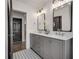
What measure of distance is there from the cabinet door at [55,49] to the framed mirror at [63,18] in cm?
68

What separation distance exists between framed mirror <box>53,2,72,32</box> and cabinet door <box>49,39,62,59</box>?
68cm

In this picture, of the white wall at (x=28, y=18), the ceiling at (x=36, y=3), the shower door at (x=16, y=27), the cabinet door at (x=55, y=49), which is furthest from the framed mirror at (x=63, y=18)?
the white wall at (x=28, y=18)

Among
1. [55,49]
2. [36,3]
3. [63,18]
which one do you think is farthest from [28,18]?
[55,49]

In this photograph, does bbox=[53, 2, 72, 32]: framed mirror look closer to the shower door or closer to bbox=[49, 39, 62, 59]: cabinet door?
bbox=[49, 39, 62, 59]: cabinet door

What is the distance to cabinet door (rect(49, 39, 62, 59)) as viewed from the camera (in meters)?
1.79

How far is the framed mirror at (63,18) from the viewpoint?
226 centimetres

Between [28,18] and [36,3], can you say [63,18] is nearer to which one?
[36,3]

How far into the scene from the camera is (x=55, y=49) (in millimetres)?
1947

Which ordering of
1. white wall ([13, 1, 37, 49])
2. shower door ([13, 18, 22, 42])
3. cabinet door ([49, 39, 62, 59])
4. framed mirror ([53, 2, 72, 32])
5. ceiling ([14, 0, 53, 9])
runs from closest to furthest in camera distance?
1. cabinet door ([49, 39, 62, 59])
2. shower door ([13, 18, 22, 42])
3. framed mirror ([53, 2, 72, 32])
4. ceiling ([14, 0, 53, 9])
5. white wall ([13, 1, 37, 49])

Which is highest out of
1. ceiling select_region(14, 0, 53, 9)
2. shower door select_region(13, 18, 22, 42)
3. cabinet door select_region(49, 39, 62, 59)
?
ceiling select_region(14, 0, 53, 9)

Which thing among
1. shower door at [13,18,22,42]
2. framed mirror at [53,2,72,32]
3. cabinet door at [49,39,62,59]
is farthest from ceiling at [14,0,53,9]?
cabinet door at [49,39,62,59]

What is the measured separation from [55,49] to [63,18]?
1127 millimetres
